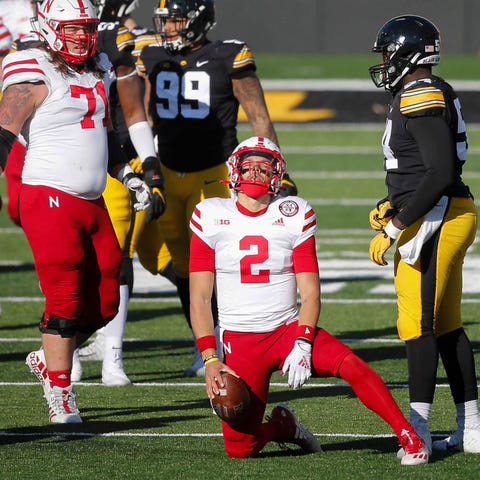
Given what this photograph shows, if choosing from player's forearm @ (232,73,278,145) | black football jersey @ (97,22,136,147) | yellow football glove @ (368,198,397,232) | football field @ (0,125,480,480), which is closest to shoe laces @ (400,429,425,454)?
football field @ (0,125,480,480)

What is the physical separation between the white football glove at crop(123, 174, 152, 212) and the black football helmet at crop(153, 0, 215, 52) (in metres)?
1.24

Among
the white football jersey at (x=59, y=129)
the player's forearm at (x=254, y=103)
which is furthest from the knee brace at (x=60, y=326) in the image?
the player's forearm at (x=254, y=103)

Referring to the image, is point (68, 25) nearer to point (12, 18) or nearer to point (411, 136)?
point (411, 136)

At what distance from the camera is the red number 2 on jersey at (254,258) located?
4.96 m

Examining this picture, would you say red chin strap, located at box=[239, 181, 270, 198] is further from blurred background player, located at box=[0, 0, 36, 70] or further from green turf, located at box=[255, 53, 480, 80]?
green turf, located at box=[255, 53, 480, 80]

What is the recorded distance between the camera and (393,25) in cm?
519

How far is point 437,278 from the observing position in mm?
4992

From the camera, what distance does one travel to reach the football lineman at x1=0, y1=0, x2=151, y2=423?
5.47m

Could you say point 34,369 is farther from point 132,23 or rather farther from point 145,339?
point 132,23

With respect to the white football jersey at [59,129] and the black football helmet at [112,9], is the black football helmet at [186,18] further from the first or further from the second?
the white football jersey at [59,129]

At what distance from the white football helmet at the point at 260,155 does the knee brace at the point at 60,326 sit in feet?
3.21

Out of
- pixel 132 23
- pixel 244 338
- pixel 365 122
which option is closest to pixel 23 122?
pixel 244 338

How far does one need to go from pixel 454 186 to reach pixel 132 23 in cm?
320

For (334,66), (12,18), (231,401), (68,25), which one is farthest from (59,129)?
(334,66)
